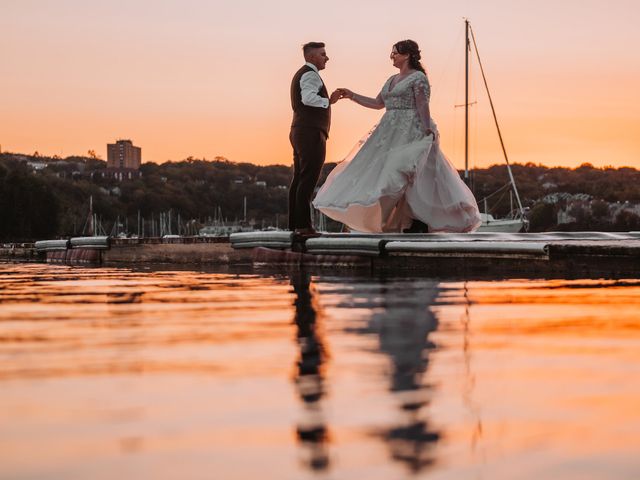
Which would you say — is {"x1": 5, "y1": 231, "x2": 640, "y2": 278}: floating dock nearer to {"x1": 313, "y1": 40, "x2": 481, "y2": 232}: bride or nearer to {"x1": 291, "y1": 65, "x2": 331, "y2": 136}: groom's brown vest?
{"x1": 291, "y1": 65, "x2": 331, "y2": 136}: groom's brown vest

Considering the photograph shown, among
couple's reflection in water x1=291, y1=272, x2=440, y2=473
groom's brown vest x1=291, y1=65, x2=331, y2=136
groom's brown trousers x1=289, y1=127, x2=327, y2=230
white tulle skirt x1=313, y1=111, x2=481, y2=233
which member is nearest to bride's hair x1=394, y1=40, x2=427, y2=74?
white tulle skirt x1=313, y1=111, x2=481, y2=233

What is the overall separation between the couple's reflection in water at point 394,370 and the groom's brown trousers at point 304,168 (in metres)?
6.98

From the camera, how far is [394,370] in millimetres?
3057

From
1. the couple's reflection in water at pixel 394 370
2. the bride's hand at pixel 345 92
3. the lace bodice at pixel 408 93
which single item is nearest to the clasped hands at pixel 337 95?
the bride's hand at pixel 345 92

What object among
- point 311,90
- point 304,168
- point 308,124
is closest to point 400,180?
point 304,168

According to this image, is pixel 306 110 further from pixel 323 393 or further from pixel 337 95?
pixel 323 393

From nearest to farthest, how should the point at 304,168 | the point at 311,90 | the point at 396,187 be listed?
the point at 311,90 → the point at 304,168 → the point at 396,187

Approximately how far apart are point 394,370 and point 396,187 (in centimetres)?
1158

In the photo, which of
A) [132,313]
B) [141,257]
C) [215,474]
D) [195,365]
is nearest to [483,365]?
[195,365]

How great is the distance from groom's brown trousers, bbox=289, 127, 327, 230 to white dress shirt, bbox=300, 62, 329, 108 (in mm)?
352

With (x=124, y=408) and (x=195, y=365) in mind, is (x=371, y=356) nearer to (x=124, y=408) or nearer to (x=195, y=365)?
(x=195, y=365)

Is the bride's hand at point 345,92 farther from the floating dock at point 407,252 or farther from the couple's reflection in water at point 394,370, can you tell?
the couple's reflection in water at point 394,370

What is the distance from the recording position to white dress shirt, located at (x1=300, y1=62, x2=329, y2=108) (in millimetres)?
13188

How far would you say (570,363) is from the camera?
3.29m
